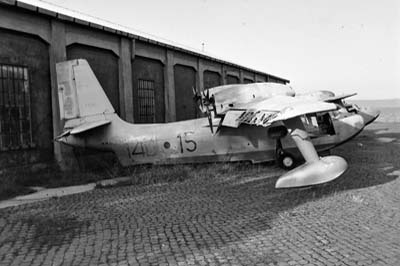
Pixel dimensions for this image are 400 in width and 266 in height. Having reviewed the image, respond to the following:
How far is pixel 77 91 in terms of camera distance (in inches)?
482

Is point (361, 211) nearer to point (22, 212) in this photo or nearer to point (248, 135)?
point (248, 135)

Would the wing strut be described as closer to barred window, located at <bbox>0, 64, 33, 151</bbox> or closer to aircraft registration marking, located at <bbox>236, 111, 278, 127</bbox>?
Answer: aircraft registration marking, located at <bbox>236, 111, 278, 127</bbox>

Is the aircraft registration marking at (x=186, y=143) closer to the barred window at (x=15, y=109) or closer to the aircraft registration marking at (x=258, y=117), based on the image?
the aircraft registration marking at (x=258, y=117)

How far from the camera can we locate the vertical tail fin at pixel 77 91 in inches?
482

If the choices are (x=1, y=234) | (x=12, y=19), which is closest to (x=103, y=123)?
(x=12, y=19)

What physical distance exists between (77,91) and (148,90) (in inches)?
260

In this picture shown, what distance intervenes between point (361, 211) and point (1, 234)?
21.3 feet

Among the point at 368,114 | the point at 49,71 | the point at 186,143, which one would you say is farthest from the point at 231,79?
the point at 49,71

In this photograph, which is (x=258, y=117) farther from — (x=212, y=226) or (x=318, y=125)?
(x=212, y=226)

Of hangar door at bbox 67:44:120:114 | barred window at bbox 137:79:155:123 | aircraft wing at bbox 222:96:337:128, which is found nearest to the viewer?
aircraft wing at bbox 222:96:337:128

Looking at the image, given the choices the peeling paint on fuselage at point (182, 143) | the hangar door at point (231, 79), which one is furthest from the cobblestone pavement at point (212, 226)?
the hangar door at point (231, 79)

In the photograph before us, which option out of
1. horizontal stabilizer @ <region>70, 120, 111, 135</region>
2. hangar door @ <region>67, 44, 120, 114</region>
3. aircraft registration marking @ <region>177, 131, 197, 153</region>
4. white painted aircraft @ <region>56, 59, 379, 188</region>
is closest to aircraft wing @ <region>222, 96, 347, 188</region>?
white painted aircraft @ <region>56, 59, 379, 188</region>

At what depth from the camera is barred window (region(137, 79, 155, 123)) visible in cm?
1811

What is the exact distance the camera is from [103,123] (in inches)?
469
